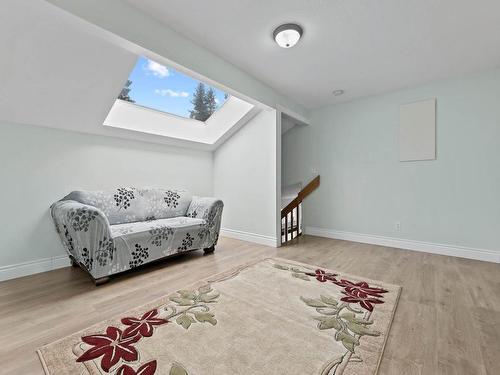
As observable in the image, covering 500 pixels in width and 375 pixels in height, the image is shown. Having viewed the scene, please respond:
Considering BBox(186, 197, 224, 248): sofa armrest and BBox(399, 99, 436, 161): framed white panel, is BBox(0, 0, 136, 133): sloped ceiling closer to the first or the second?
BBox(186, 197, 224, 248): sofa armrest

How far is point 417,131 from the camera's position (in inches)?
129

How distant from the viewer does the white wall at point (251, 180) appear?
347 cm

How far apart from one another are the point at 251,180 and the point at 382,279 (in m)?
2.20

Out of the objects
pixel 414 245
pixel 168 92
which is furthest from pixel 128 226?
pixel 414 245

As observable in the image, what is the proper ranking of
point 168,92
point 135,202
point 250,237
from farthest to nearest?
point 250,237
point 168,92
point 135,202

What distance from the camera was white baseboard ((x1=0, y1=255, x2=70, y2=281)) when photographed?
2225mm

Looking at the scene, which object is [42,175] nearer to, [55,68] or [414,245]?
[55,68]

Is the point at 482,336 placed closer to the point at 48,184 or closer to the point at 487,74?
the point at 487,74

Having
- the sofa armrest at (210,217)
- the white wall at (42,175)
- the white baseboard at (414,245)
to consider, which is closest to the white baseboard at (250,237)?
the sofa armrest at (210,217)

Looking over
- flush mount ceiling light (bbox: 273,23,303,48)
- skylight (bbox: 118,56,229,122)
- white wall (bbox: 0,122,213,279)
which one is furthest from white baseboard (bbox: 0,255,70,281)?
flush mount ceiling light (bbox: 273,23,303,48)

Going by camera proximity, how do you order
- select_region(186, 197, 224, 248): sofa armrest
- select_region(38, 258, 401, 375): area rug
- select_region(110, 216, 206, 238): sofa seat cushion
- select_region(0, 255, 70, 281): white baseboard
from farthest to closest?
select_region(186, 197, 224, 248): sofa armrest, select_region(110, 216, 206, 238): sofa seat cushion, select_region(0, 255, 70, 281): white baseboard, select_region(38, 258, 401, 375): area rug

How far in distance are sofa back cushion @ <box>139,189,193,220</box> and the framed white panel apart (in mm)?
3258

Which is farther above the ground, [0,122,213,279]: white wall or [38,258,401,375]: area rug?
[0,122,213,279]: white wall

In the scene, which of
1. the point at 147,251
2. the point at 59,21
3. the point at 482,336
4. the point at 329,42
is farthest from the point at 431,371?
the point at 59,21
